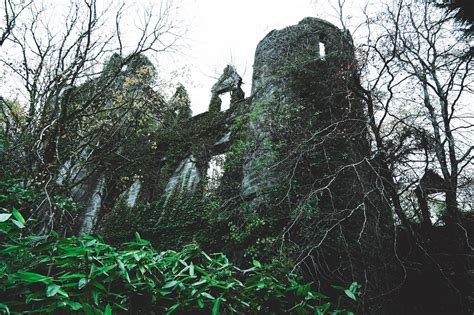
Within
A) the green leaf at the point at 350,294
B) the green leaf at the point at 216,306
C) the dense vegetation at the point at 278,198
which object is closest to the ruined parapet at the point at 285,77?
the dense vegetation at the point at 278,198

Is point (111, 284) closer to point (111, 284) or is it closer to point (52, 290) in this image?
point (111, 284)

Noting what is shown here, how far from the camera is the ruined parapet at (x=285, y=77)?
617 cm

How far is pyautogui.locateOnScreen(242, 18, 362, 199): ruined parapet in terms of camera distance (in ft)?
20.2

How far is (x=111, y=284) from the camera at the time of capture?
4.65 feet

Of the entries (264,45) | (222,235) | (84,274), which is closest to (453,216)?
(222,235)

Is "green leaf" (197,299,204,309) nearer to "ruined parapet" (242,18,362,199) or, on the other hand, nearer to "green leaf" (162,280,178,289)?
"green leaf" (162,280,178,289)

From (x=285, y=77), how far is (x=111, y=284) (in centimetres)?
636

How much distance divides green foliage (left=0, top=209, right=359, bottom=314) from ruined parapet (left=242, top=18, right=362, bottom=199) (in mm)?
3842

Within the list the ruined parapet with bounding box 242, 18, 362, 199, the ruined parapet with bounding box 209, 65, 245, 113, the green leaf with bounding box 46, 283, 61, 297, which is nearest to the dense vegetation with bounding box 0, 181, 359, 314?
the green leaf with bounding box 46, 283, 61, 297

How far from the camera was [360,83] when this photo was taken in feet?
18.4

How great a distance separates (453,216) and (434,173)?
2.58ft

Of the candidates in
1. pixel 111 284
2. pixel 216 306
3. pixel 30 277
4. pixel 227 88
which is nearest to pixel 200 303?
pixel 216 306

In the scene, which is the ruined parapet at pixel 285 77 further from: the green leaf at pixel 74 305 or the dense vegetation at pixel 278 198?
the green leaf at pixel 74 305

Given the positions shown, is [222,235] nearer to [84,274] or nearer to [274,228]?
[274,228]
